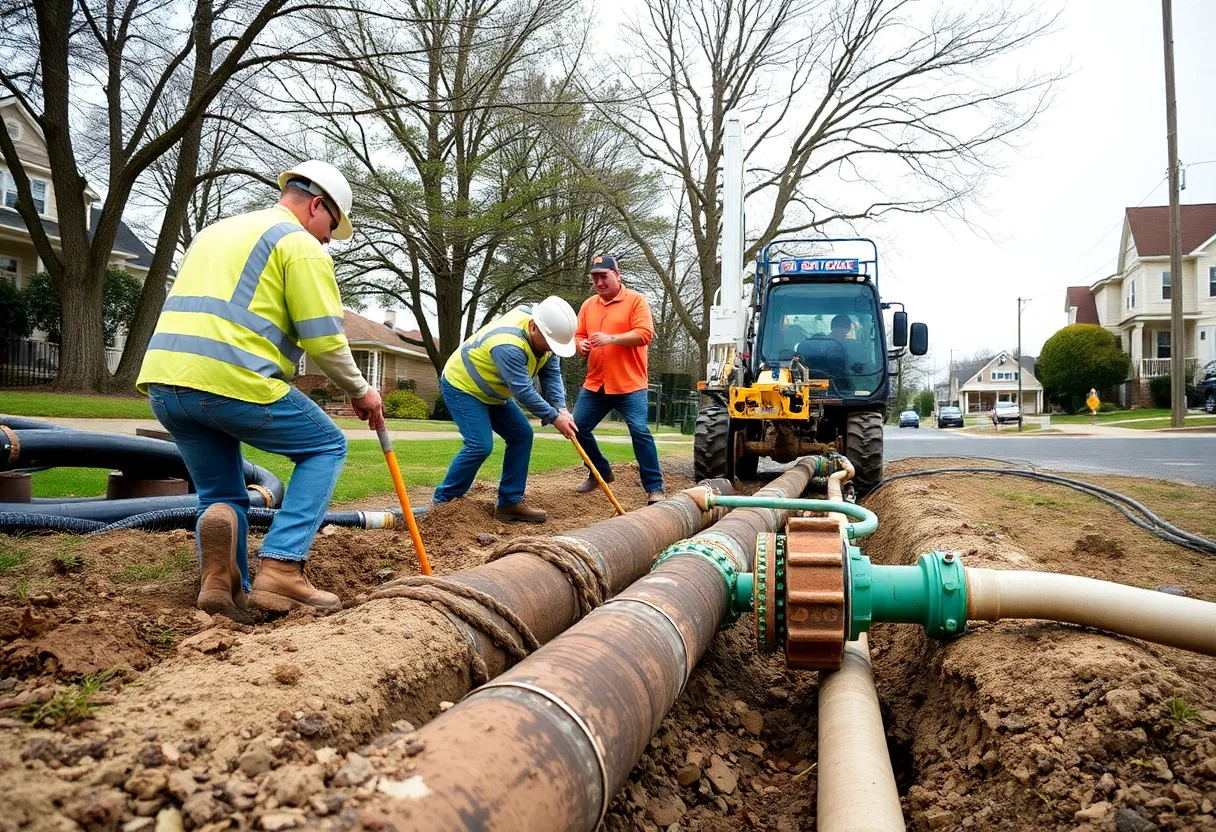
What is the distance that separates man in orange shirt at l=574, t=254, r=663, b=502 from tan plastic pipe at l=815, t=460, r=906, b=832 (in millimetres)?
4344

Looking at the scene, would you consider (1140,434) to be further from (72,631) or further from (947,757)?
(72,631)

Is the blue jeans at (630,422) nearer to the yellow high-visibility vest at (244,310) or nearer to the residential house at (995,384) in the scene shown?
the yellow high-visibility vest at (244,310)

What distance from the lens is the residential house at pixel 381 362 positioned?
35.2m

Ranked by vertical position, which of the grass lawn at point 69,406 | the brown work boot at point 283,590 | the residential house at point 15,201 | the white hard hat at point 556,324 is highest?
the residential house at point 15,201

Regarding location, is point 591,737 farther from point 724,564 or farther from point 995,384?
point 995,384

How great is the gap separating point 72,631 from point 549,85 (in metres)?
24.4

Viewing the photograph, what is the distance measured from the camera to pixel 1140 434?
20578 mm

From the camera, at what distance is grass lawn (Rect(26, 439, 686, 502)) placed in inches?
253

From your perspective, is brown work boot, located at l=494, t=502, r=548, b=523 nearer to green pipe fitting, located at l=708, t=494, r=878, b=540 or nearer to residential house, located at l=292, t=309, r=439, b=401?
green pipe fitting, located at l=708, t=494, r=878, b=540

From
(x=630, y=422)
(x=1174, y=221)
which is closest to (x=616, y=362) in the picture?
(x=630, y=422)

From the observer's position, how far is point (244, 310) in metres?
3.02

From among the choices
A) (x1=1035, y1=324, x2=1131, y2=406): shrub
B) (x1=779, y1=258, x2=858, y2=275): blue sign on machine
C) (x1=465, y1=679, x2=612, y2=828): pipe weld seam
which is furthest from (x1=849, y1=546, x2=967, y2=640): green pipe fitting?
(x1=1035, y1=324, x2=1131, y2=406): shrub

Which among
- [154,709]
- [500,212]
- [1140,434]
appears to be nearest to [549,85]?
[500,212]

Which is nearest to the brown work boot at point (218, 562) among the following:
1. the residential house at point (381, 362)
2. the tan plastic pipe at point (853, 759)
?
the tan plastic pipe at point (853, 759)
